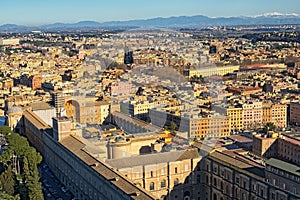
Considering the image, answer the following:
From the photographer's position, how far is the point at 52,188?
26.5 feet

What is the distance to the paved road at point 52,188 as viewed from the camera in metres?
7.62

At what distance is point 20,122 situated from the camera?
12.2m

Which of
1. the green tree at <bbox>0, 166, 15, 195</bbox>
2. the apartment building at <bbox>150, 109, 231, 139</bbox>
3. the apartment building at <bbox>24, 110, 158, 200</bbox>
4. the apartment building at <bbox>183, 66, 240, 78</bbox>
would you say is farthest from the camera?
the apartment building at <bbox>183, 66, 240, 78</bbox>

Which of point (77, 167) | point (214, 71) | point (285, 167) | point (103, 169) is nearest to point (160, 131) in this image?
point (77, 167)

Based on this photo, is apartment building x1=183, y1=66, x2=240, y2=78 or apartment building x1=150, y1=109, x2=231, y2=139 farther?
apartment building x1=183, y1=66, x2=240, y2=78

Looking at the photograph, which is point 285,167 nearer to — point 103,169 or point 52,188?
point 103,169

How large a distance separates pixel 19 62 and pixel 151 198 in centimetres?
2339

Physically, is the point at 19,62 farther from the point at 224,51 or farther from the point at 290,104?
the point at 290,104

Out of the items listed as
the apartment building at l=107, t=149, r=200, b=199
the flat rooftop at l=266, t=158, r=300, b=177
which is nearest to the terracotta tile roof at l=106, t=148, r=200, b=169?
the apartment building at l=107, t=149, r=200, b=199

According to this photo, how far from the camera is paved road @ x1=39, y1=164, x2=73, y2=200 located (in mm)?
7621

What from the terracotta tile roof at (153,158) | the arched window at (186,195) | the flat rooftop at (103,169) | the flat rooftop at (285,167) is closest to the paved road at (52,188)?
the flat rooftop at (103,169)

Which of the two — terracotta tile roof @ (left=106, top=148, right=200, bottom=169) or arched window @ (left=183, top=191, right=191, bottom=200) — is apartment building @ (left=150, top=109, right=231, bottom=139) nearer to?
terracotta tile roof @ (left=106, top=148, right=200, bottom=169)

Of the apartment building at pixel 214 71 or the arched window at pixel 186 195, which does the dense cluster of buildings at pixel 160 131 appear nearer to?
the arched window at pixel 186 195

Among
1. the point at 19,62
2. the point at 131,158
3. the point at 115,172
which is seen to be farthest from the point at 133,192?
the point at 19,62
